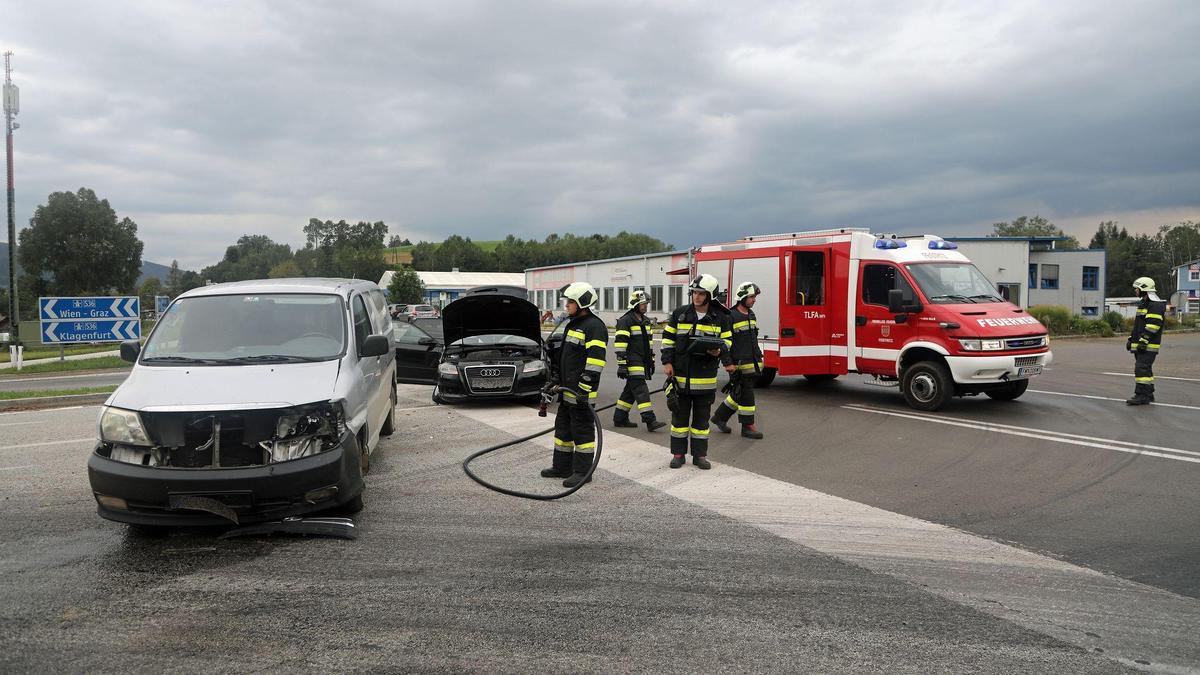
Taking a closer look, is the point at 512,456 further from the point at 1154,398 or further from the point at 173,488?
the point at 1154,398

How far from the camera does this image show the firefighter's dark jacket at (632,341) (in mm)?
9453

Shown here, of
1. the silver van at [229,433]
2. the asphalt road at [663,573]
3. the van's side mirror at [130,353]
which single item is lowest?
the asphalt road at [663,573]

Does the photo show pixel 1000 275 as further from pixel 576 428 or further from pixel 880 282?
pixel 576 428

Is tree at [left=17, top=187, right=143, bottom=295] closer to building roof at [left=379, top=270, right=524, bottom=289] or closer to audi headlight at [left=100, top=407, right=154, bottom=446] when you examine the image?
building roof at [left=379, top=270, right=524, bottom=289]

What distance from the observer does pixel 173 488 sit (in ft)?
16.0

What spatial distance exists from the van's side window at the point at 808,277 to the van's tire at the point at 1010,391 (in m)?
2.93

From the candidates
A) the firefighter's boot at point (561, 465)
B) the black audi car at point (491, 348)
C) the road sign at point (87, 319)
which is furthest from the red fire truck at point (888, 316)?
the road sign at point (87, 319)

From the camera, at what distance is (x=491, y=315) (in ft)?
40.0

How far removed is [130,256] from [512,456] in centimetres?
8669

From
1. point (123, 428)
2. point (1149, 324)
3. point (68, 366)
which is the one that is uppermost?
point (1149, 324)

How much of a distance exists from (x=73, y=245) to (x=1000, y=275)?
8201 centimetres

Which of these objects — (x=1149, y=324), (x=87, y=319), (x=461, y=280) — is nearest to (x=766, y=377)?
(x=1149, y=324)

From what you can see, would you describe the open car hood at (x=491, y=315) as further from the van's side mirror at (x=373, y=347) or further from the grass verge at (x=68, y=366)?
the grass verge at (x=68, y=366)

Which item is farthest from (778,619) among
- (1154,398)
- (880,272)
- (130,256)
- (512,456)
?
(130,256)
